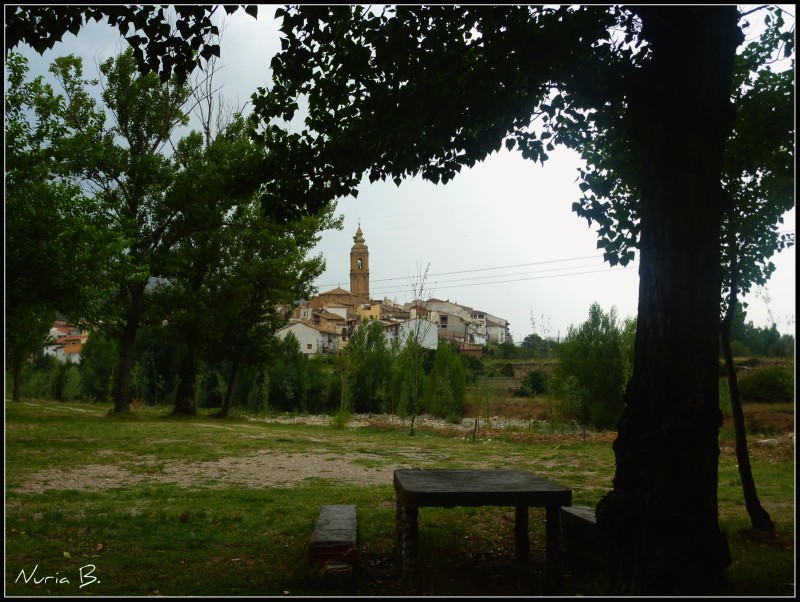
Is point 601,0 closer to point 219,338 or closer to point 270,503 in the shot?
point 270,503

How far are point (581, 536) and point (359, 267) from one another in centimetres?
11653

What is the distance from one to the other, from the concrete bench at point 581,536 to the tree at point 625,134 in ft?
3.29

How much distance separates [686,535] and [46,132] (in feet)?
58.0

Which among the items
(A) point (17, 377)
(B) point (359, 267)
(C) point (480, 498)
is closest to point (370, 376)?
(A) point (17, 377)

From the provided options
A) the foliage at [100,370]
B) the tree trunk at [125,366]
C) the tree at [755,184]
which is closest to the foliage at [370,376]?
the tree trunk at [125,366]

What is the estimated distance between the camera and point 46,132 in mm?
16578

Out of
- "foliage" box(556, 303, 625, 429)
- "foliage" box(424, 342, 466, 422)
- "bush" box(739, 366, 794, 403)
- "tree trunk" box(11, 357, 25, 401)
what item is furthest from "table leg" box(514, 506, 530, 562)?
"tree trunk" box(11, 357, 25, 401)

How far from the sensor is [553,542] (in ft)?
16.0

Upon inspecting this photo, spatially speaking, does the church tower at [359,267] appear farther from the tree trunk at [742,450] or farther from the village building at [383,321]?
the tree trunk at [742,450]

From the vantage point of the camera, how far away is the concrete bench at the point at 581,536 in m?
5.07

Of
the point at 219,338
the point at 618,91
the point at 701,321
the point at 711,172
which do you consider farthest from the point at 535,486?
the point at 219,338

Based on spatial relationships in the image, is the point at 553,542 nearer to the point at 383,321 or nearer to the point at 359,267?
the point at 383,321

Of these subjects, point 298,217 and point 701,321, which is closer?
point 701,321

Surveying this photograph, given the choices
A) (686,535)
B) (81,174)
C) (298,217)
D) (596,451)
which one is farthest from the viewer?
(81,174)
